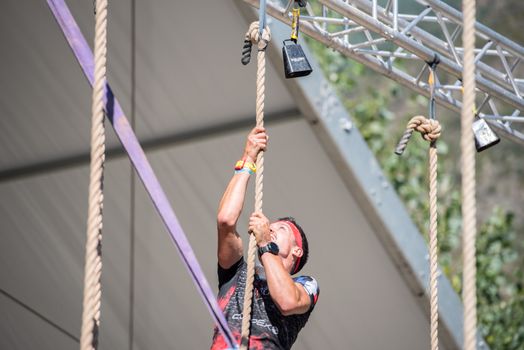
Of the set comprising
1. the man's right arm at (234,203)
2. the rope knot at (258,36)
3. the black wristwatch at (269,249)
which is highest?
the rope knot at (258,36)

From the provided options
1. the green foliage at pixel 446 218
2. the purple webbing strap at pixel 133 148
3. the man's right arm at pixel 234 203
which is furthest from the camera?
the green foliage at pixel 446 218

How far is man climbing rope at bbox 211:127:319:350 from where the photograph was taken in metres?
2.80

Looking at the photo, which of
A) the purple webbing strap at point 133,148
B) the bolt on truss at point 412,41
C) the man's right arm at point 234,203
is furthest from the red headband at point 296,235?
the bolt on truss at point 412,41

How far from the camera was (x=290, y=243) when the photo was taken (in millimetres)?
3133

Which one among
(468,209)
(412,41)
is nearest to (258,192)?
(468,209)

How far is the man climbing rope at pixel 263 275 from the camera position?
280 centimetres

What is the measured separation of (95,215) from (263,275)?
42.1 inches

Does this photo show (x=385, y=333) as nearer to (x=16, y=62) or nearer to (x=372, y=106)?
(x=16, y=62)

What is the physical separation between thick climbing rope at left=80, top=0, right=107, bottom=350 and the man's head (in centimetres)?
107

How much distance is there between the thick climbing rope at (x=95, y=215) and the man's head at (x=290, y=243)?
107 centimetres

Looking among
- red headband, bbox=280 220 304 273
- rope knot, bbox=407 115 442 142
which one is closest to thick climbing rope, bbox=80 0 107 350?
red headband, bbox=280 220 304 273

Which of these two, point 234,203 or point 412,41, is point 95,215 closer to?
point 234,203

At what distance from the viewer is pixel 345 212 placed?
5312 millimetres

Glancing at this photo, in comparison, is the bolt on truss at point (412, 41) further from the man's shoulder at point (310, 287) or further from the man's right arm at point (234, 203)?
the man's shoulder at point (310, 287)
